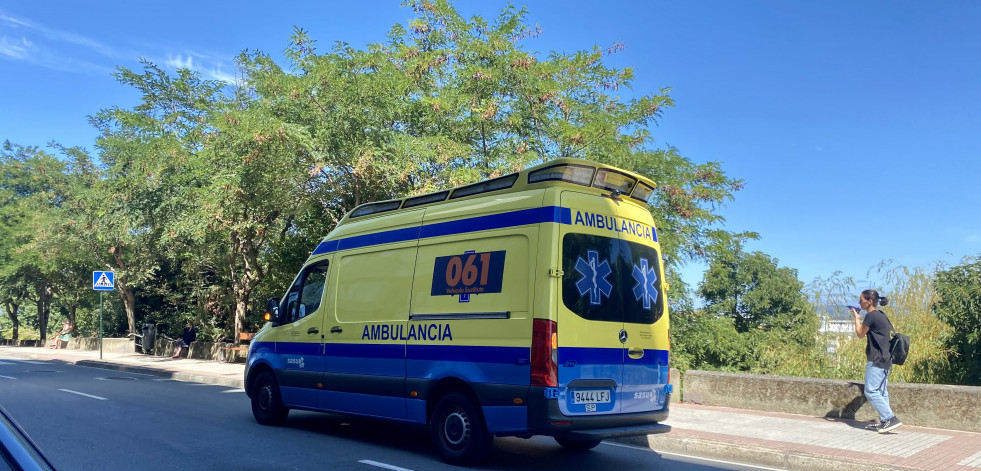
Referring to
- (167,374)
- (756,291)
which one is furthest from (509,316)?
(756,291)

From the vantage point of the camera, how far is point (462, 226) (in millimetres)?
7641

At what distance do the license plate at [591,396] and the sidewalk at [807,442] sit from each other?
222 centimetres

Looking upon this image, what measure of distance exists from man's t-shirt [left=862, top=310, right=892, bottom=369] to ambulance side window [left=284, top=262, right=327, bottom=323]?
724 cm

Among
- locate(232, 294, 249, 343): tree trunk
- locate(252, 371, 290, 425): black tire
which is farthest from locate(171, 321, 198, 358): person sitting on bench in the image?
locate(252, 371, 290, 425): black tire

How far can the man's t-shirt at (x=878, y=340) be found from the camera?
358 inches

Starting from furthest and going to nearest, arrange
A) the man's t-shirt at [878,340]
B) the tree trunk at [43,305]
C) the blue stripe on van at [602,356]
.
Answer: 1. the tree trunk at [43,305]
2. the man's t-shirt at [878,340]
3. the blue stripe on van at [602,356]

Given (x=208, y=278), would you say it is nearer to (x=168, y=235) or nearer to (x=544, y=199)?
(x=168, y=235)

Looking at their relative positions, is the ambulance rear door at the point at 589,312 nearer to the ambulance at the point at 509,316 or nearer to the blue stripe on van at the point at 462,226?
the ambulance at the point at 509,316

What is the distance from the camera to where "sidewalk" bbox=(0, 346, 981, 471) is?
738 cm

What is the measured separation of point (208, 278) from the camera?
28.1m

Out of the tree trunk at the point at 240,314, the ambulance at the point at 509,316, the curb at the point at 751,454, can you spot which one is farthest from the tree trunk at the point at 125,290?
the curb at the point at 751,454

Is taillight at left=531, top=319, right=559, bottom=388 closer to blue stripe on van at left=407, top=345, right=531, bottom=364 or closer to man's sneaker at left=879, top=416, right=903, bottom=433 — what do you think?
blue stripe on van at left=407, top=345, right=531, bottom=364

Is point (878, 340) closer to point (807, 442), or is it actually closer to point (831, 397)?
point (831, 397)

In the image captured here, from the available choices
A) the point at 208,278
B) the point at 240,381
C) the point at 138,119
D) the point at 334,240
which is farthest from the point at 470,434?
the point at 208,278
